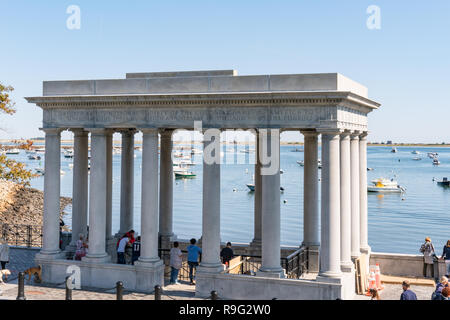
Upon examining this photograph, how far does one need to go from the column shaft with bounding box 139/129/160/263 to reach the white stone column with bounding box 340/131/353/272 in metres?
7.54

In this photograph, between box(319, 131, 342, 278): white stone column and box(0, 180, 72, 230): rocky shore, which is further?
box(0, 180, 72, 230): rocky shore

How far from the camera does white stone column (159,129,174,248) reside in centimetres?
2675

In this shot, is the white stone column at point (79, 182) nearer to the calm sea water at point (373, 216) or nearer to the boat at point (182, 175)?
the calm sea water at point (373, 216)

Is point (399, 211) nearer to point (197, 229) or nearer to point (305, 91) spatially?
point (197, 229)

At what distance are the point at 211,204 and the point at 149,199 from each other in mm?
2707

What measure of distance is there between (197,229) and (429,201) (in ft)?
A: 162

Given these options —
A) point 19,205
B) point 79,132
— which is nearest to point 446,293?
point 79,132

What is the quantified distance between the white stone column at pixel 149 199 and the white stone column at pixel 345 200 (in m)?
7.51

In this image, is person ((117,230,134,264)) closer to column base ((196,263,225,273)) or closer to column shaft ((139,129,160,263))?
column shaft ((139,129,160,263))

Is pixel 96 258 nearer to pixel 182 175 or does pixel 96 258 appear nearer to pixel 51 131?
pixel 51 131

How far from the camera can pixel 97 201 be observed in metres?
22.4

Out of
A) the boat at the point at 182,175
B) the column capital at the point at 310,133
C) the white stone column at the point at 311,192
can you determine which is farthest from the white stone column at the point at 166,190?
the boat at the point at 182,175

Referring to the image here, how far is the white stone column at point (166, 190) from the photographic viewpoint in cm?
2675

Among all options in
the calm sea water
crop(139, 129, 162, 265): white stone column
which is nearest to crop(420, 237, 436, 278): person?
crop(139, 129, 162, 265): white stone column
